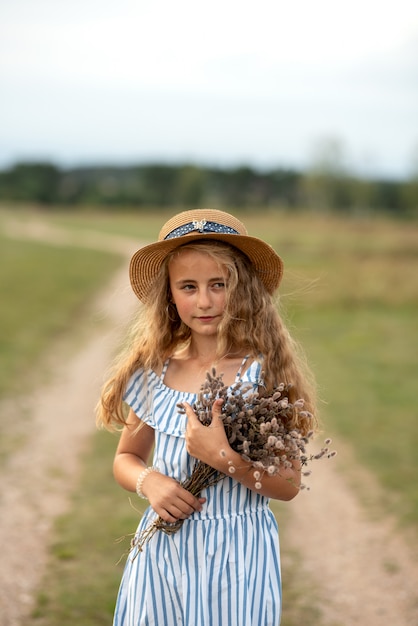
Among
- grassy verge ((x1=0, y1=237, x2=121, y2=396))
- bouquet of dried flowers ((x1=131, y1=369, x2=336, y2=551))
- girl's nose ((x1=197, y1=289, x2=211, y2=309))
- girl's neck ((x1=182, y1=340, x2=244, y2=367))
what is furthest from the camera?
grassy verge ((x1=0, y1=237, x2=121, y2=396))

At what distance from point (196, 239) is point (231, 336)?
0.33 metres

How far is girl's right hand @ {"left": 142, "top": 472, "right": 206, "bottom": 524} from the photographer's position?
2.37m

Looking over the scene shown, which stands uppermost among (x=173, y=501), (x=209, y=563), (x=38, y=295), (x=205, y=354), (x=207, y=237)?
(x=38, y=295)

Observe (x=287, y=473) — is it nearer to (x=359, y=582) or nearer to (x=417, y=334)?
(x=359, y=582)

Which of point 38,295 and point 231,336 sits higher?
point 38,295

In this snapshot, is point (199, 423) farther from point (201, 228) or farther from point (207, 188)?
point (207, 188)

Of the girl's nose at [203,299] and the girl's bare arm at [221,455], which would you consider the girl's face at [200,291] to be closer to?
the girl's nose at [203,299]

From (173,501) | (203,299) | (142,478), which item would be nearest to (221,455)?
(173,501)

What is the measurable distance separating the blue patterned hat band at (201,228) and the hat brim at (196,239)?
2 cm

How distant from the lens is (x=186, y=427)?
94.0 inches

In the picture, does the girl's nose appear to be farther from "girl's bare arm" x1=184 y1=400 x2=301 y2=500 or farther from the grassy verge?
the grassy verge

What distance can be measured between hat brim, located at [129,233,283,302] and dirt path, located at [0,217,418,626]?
0.16 metres

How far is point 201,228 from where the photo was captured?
8.26 feet

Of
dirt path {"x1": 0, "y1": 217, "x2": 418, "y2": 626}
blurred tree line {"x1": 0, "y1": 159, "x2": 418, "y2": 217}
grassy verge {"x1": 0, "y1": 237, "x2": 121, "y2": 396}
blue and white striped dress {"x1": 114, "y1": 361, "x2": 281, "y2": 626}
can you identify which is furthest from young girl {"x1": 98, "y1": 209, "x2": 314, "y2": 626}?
blurred tree line {"x1": 0, "y1": 159, "x2": 418, "y2": 217}
